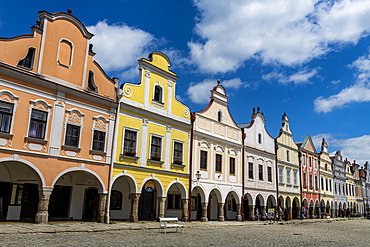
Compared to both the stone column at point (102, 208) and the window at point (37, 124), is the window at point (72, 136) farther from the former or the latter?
the stone column at point (102, 208)

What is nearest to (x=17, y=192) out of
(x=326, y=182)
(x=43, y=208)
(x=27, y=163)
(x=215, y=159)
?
(x=43, y=208)

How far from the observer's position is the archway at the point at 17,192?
60.8 feet

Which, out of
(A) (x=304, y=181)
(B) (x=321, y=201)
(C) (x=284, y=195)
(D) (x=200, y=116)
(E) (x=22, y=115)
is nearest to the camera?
(E) (x=22, y=115)

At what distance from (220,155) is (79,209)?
13.3 meters

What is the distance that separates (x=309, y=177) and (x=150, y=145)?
102 feet

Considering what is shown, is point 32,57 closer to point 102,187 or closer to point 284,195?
point 102,187

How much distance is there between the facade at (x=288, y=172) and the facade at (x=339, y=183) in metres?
17.7

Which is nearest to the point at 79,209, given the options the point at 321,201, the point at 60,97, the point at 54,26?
the point at 60,97

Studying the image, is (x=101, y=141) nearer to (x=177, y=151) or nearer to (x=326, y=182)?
(x=177, y=151)

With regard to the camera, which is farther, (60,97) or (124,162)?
(124,162)

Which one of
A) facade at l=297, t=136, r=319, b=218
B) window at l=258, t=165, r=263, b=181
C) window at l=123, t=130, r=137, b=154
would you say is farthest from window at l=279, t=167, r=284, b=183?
window at l=123, t=130, r=137, b=154

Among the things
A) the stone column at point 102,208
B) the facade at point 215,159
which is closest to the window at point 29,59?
the stone column at point 102,208

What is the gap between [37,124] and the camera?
17.2 meters

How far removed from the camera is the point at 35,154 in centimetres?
1667
